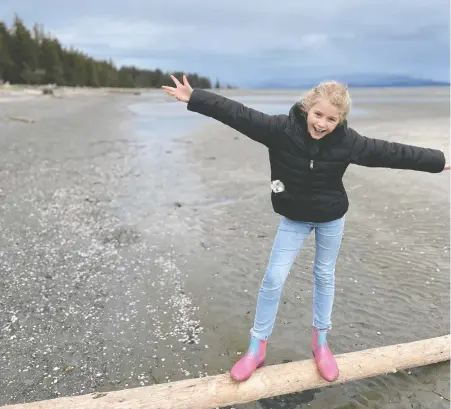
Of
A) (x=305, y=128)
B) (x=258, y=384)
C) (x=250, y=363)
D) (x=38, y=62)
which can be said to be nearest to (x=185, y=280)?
(x=250, y=363)

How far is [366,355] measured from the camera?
408 centimetres

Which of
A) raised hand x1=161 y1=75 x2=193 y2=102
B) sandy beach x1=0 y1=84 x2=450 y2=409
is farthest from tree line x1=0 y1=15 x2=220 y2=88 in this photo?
raised hand x1=161 y1=75 x2=193 y2=102

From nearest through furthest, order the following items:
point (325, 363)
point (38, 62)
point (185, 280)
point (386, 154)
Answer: point (386, 154), point (325, 363), point (185, 280), point (38, 62)

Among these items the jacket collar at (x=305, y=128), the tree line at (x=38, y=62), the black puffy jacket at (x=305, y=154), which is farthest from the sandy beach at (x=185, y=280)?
the tree line at (x=38, y=62)

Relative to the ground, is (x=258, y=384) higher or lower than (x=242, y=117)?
lower

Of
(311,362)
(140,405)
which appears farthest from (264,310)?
(140,405)

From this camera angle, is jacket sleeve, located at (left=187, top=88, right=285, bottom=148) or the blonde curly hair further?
jacket sleeve, located at (left=187, top=88, right=285, bottom=148)

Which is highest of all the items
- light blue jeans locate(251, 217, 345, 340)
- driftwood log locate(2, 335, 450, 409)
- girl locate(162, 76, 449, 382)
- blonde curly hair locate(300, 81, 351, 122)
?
blonde curly hair locate(300, 81, 351, 122)

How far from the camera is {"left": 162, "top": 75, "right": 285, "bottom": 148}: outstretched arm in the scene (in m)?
3.71

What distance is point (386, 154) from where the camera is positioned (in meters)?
3.78

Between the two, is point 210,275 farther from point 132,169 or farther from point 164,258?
point 132,169

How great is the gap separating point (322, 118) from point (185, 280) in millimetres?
3225

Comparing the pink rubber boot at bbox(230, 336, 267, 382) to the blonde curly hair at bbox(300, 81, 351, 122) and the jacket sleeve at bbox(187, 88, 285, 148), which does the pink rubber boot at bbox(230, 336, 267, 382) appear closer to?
the jacket sleeve at bbox(187, 88, 285, 148)

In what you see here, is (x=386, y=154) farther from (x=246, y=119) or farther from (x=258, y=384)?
(x=258, y=384)
